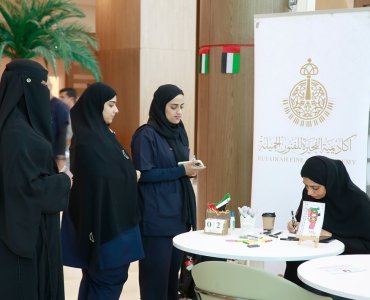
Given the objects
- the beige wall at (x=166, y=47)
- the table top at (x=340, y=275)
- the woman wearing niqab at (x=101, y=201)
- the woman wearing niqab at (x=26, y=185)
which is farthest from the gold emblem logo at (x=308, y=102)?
the beige wall at (x=166, y=47)

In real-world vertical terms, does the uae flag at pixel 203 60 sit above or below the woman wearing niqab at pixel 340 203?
above

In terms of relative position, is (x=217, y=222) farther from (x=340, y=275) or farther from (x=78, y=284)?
(x=78, y=284)

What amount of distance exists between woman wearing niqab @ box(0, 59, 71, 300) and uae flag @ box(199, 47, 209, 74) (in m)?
2.12

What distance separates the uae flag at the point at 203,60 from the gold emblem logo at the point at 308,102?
81cm

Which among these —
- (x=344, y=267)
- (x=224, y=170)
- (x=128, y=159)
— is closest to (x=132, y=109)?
(x=224, y=170)

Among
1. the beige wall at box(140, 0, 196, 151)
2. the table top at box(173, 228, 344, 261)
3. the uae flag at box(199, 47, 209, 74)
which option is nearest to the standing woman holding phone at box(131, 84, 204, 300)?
the table top at box(173, 228, 344, 261)

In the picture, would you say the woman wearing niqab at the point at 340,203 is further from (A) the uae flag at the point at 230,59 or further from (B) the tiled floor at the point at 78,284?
(B) the tiled floor at the point at 78,284

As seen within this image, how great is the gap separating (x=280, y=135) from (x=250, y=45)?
824mm

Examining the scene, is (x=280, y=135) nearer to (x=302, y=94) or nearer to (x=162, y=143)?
(x=302, y=94)

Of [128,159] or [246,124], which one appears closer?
[128,159]

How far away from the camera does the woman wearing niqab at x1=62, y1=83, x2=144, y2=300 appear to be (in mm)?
3840

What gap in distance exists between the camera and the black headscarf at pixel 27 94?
324cm

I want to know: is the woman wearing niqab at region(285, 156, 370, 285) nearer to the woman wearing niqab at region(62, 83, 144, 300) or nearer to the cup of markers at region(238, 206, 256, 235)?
the cup of markers at region(238, 206, 256, 235)

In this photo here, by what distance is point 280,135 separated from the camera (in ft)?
15.8
